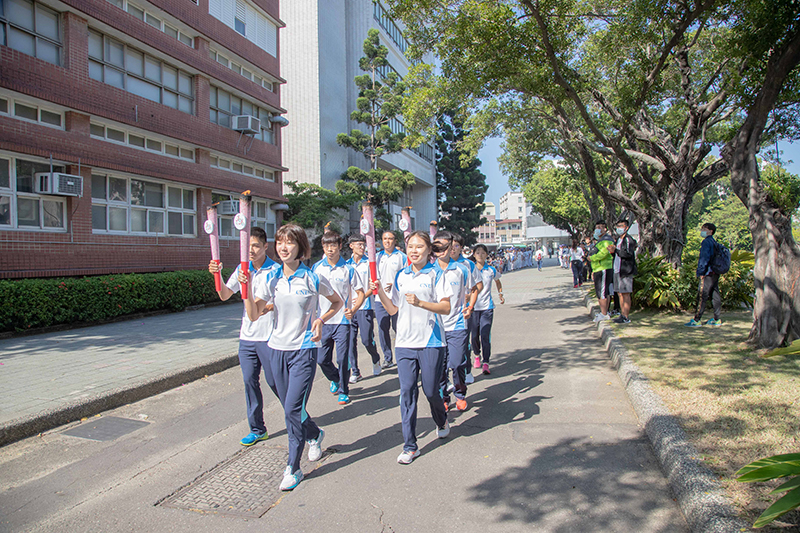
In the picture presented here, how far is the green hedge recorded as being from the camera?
32.9 ft

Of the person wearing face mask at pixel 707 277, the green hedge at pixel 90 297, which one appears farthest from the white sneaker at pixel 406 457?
the green hedge at pixel 90 297

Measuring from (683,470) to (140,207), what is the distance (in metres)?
16.0

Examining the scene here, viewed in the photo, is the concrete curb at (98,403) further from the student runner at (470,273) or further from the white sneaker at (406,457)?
the student runner at (470,273)

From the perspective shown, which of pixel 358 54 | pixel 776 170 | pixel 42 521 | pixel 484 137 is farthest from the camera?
pixel 358 54

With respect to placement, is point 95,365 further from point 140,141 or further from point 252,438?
point 140,141

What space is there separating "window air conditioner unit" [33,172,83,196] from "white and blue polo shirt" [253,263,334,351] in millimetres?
10893

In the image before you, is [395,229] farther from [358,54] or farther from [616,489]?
[616,489]

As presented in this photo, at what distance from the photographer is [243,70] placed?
21312mm

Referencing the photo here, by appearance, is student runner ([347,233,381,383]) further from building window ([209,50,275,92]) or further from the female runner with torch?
building window ([209,50,275,92])

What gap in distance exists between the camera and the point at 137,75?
1577 cm

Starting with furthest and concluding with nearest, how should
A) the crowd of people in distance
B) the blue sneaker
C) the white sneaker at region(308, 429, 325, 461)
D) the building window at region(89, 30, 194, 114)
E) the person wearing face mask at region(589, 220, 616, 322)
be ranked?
the building window at region(89, 30, 194, 114) → the person wearing face mask at region(589, 220, 616, 322) → the blue sneaker → the white sneaker at region(308, 429, 325, 461) → the crowd of people in distance

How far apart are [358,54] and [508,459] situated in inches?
1263

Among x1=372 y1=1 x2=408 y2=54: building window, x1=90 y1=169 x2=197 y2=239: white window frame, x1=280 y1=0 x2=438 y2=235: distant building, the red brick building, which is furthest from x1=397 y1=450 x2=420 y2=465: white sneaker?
x1=372 y1=1 x2=408 y2=54: building window

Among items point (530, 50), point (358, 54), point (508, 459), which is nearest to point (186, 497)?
point (508, 459)
